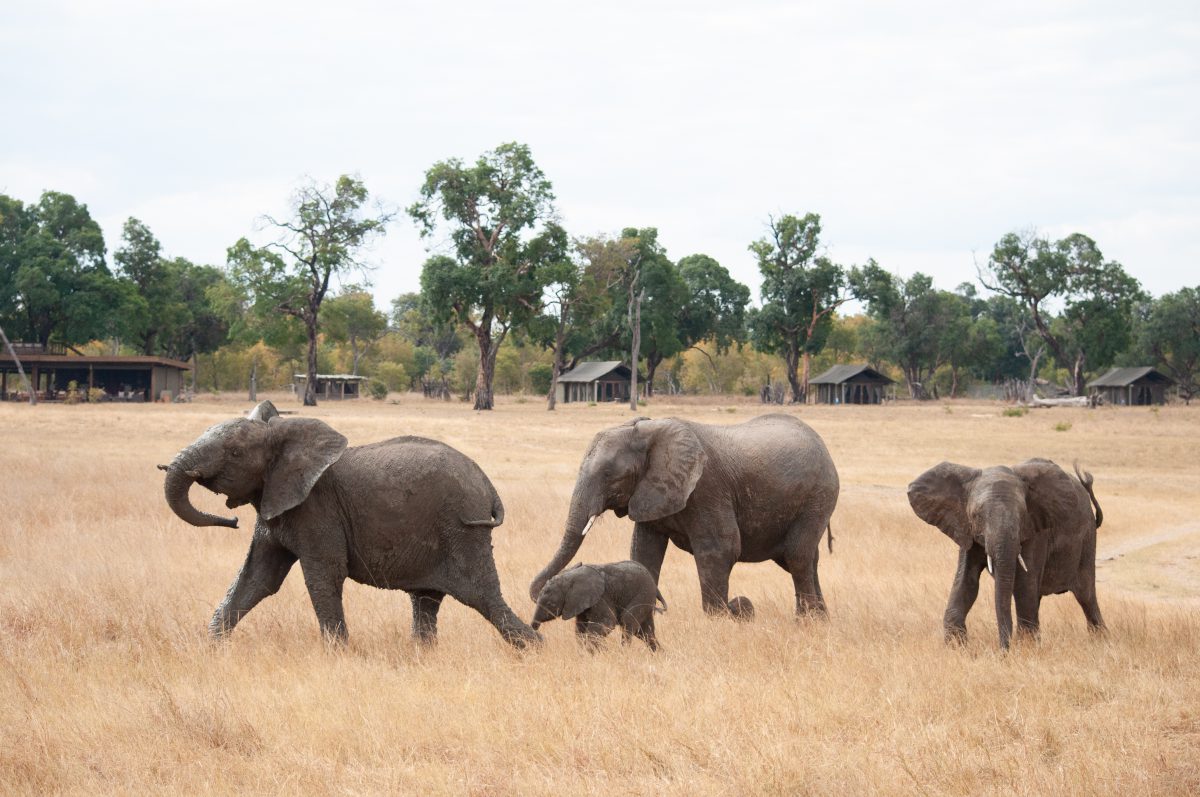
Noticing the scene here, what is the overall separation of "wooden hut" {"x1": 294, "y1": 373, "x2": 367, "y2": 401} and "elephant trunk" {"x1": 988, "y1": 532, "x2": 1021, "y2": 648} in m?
79.6

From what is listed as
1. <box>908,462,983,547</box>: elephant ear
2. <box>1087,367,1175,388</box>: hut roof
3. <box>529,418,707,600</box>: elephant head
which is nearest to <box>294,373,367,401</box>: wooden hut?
<box>1087,367,1175,388</box>: hut roof

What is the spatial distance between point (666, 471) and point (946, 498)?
2277 mm

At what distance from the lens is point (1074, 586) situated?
31.6 feet

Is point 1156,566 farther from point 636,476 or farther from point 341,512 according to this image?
point 341,512

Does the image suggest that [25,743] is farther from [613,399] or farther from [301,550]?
[613,399]

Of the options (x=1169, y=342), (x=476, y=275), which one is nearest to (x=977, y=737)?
(x=476, y=275)

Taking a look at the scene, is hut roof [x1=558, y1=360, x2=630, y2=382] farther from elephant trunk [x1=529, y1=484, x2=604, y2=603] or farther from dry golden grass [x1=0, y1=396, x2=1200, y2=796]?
elephant trunk [x1=529, y1=484, x2=604, y2=603]

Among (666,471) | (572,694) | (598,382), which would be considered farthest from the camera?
(598,382)

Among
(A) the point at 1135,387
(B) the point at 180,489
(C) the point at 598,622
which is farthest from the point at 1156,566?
(A) the point at 1135,387

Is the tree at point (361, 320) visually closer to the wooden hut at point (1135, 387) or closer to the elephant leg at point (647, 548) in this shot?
the wooden hut at point (1135, 387)

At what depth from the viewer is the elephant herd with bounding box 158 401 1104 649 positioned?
8.40m

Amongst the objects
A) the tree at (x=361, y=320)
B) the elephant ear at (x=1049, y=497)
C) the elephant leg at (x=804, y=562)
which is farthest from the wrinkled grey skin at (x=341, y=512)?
the tree at (x=361, y=320)

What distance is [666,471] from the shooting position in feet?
32.6

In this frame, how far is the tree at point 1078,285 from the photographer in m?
93.5
